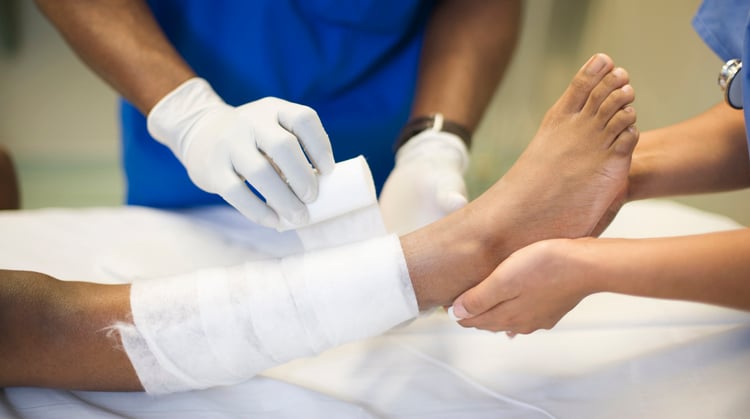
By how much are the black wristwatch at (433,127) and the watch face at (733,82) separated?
400 millimetres

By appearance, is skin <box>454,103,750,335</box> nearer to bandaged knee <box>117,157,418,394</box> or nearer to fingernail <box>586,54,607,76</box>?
bandaged knee <box>117,157,418,394</box>

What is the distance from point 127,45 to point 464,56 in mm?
569

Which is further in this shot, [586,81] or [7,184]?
[7,184]

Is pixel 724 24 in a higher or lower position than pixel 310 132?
higher

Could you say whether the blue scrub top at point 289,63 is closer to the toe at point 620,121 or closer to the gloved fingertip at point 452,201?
the gloved fingertip at point 452,201

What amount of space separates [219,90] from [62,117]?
1.01m

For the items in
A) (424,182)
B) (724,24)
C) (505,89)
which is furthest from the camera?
(505,89)

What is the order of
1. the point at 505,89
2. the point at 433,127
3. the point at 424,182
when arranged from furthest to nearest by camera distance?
the point at 505,89, the point at 433,127, the point at 424,182

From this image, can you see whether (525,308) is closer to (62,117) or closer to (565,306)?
(565,306)

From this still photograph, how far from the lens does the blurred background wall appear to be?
4.15ft

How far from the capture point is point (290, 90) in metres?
1.03

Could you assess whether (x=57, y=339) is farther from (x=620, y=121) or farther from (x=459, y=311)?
(x=620, y=121)

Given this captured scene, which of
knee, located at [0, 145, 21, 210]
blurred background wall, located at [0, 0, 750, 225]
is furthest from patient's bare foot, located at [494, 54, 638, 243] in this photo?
knee, located at [0, 145, 21, 210]

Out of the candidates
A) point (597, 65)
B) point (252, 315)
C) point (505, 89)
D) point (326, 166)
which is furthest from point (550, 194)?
point (505, 89)
